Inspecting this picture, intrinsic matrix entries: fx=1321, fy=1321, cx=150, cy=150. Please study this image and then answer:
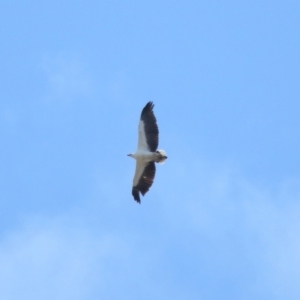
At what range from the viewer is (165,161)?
52.6m

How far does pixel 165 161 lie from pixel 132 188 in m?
2.43

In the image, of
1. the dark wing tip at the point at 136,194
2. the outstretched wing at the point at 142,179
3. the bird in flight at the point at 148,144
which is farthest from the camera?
the dark wing tip at the point at 136,194

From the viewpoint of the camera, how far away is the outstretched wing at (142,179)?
176ft

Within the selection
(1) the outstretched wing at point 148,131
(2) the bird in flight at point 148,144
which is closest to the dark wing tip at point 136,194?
(2) the bird in flight at point 148,144

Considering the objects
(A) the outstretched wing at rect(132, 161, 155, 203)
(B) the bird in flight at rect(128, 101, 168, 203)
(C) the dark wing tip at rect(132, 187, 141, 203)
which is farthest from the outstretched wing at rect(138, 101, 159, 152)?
(C) the dark wing tip at rect(132, 187, 141, 203)

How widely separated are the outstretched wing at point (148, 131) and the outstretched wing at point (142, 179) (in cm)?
80

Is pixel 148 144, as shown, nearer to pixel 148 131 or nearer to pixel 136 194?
pixel 148 131

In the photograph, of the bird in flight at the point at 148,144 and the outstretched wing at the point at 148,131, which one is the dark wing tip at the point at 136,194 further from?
the outstretched wing at the point at 148,131

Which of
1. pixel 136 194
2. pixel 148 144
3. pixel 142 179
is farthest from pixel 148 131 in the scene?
pixel 136 194

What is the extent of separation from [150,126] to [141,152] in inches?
44.0

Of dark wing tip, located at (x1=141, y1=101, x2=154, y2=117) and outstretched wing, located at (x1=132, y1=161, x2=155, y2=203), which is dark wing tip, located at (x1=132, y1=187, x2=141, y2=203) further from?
dark wing tip, located at (x1=141, y1=101, x2=154, y2=117)

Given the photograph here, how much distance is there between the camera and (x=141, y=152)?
174 feet

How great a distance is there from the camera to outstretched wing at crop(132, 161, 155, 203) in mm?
53562

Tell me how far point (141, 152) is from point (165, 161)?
1090 mm
